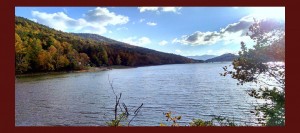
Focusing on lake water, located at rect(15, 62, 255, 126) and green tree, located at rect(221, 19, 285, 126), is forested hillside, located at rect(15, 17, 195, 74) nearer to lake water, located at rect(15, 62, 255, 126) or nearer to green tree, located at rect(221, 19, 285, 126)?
lake water, located at rect(15, 62, 255, 126)

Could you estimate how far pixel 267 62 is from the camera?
10.4m

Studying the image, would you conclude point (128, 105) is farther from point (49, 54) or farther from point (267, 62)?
point (49, 54)

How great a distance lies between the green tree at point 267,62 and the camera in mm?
9961

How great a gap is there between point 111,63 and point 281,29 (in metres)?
116

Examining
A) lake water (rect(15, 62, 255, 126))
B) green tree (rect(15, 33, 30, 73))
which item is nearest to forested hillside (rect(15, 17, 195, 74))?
green tree (rect(15, 33, 30, 73))

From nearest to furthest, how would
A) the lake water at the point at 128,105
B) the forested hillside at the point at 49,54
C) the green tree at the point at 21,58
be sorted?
the lake water at the point at 128,105 < the green tree at the point at 21,58 < the forested hillside at the point at 49,54

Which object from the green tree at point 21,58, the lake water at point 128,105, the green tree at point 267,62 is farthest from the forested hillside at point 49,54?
the green tree at point 267,62

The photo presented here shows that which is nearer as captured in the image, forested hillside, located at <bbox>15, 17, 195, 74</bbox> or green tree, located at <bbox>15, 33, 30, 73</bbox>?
green tree, located at <bbox>15, 33, 30, 73</bbox>

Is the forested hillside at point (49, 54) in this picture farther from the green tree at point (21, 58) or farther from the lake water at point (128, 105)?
the lake water at point (128, 105)

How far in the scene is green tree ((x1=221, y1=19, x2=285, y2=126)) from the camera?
9.96 m

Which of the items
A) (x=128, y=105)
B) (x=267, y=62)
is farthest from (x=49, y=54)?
(x=267, y=62)

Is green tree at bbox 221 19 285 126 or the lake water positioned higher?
green tree at bbox 221 19 285 126

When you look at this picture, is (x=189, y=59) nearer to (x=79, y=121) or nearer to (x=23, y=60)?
(x=23, y=60)

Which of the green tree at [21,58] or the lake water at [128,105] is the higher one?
the green tree at [21,58]
